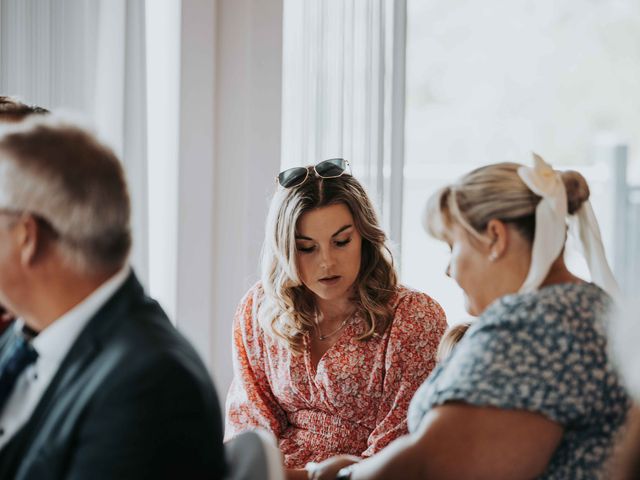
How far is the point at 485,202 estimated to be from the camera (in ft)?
5.45

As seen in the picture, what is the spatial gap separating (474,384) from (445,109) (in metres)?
5.88

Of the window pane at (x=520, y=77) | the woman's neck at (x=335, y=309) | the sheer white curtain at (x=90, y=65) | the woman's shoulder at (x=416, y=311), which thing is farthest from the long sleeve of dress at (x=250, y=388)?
the window pane at (x=520, y=77)

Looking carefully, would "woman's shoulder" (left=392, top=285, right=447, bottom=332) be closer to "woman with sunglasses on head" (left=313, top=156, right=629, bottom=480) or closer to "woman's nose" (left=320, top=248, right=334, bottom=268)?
"woman's nose" (left=320, top=248, right=334, bottom=268)

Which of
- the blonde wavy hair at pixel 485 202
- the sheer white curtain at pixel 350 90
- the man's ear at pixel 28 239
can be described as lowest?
the man's ear at pixel 28 239

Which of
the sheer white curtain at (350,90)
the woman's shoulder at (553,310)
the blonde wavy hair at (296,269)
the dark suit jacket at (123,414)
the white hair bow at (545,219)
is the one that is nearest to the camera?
the dark suit jacket at (123,414)

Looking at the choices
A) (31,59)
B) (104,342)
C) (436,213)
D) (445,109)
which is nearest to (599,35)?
(445,109)

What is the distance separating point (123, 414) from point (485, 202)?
2.56 feet

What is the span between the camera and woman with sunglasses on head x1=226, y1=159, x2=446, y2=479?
8.02 ft

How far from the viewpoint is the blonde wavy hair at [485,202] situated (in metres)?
1.65

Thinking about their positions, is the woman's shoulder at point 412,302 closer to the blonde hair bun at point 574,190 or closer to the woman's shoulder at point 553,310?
the blonde hair bun at point 574,190

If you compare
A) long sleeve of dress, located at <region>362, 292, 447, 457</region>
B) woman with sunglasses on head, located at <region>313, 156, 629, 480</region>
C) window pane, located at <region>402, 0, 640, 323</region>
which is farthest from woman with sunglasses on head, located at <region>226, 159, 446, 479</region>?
window pane, located at <region>402, 0, 640, 323</region>

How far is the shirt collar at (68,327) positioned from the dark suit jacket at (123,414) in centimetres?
1

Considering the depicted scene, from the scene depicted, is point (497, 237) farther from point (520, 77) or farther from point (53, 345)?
point (520, 77)

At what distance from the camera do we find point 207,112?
3.40 m
